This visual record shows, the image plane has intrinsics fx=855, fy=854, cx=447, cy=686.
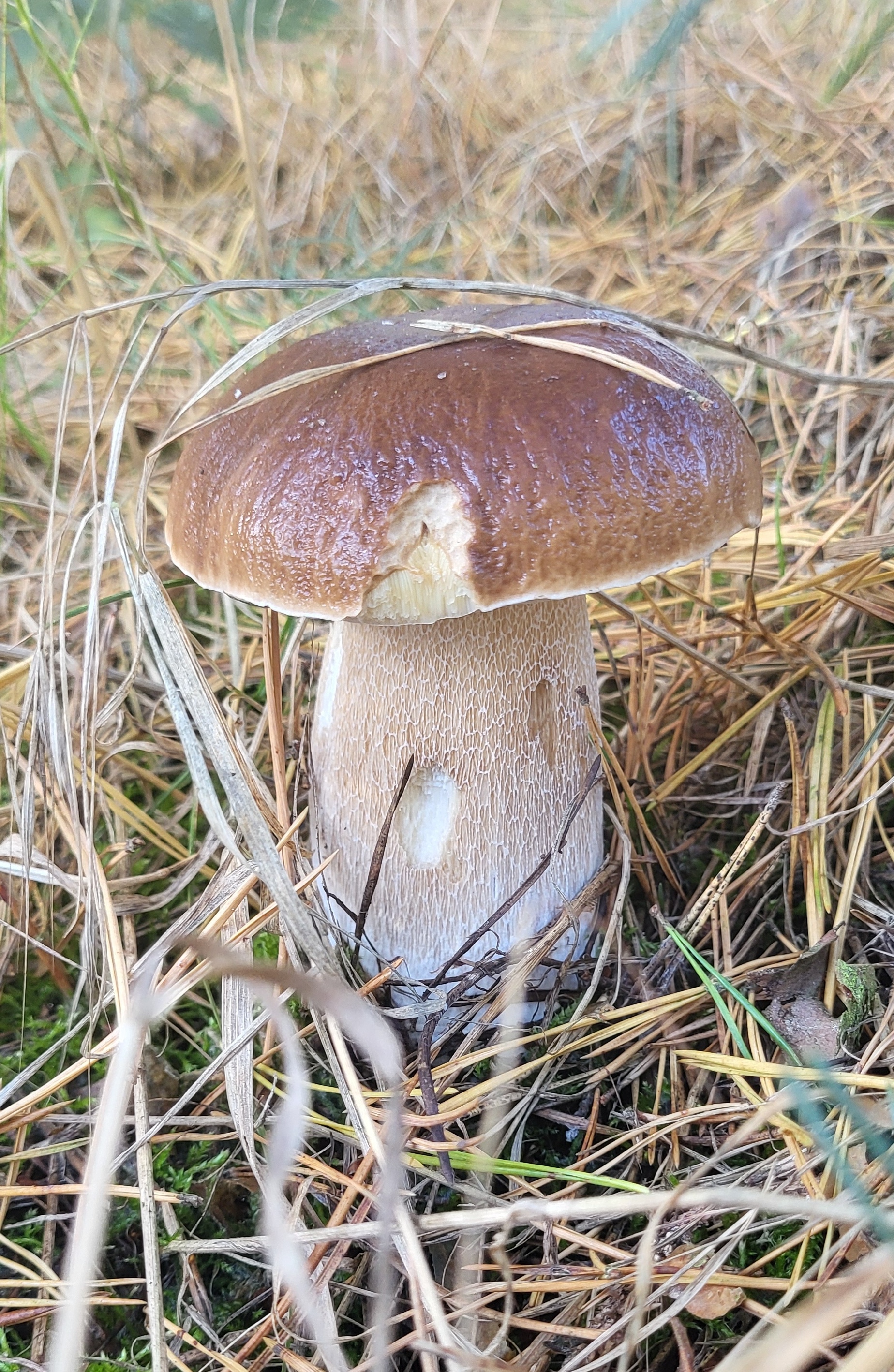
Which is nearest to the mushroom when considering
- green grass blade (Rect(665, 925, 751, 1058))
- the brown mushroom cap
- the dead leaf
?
the brown mushroom cap

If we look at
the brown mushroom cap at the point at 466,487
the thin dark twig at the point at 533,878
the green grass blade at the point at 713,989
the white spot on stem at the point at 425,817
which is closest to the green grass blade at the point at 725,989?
the green grass blade at the point at 713,989

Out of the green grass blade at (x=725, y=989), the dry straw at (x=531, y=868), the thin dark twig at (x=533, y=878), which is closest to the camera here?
the dry straw at (x=531, y=868)

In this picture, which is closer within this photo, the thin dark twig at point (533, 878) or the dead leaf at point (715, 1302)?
the dead leaf at point (715, 1302)

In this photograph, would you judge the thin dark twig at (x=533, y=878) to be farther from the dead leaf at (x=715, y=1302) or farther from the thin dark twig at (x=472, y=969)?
the dead leaf at (x=715, y=1302)

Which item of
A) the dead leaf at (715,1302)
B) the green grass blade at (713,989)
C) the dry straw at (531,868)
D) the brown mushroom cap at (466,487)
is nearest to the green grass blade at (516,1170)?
the dry straw at (531,868)

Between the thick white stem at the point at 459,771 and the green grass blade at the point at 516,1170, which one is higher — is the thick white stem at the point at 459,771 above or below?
above

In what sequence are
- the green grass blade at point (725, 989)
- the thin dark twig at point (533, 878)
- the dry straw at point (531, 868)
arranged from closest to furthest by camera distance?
the dry straw at point (531, 868) < the green grass blade at point (725, 989) < the thin dark twig at point (533, 878)

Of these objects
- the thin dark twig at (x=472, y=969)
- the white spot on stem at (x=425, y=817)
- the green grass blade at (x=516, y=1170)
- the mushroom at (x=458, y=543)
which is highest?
the mushroom at (x=458, y=543)

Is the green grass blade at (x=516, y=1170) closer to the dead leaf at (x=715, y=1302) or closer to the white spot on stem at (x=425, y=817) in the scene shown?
the dead leaf at (x=715, y=1302)

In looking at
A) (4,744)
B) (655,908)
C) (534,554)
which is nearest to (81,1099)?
(4,744)

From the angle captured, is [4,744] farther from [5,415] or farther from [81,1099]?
[5,415]
